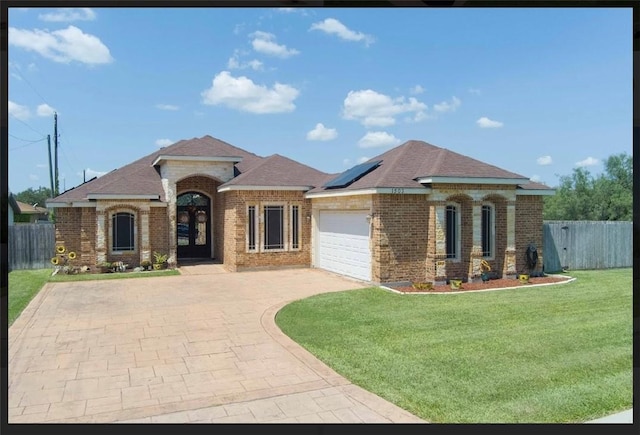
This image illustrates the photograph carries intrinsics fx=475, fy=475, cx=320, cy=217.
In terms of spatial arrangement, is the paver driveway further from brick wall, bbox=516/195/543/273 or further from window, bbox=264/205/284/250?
brick wall, bbox=516/195/543/273

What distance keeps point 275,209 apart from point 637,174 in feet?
46.4

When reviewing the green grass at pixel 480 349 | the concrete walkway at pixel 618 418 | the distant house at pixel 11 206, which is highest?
the distant house at pixel 11 206

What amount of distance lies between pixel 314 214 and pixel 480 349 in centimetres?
1095

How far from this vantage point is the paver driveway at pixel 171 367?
4914mm

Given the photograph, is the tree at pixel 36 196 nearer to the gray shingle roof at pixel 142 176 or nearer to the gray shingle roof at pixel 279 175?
the gray shingle roof at pixel 142 176

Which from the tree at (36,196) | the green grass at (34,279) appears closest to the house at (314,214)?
the green grass at (34,279)

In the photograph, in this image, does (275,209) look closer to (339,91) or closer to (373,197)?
(373,197)

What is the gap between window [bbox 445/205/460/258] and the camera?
13816 mm

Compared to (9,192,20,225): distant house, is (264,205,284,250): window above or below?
below

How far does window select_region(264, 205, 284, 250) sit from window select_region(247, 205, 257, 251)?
0.40 meters

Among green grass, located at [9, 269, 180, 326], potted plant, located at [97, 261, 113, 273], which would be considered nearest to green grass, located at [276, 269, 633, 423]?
green grass, located at [9, 269, 180, 326]

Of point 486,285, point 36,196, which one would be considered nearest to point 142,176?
point 486,285

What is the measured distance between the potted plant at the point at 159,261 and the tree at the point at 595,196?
21356 millimetres

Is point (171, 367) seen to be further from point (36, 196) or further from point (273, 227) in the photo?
point (36, 196)
